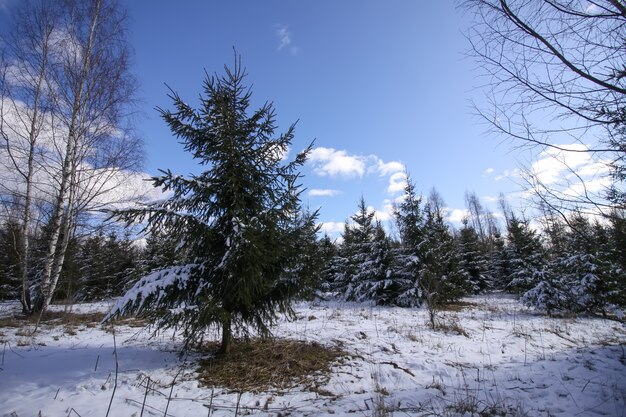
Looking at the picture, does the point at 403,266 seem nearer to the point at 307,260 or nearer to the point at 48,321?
the point at 307,260

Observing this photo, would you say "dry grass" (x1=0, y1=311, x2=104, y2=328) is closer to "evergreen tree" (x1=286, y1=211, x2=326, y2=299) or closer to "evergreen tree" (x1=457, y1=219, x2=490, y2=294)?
"evergreen tree" (x1=286, y1=211, x2=326, y2=299)

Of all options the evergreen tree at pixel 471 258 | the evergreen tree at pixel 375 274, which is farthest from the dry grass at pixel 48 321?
the evergreen tree at pixel 471 258

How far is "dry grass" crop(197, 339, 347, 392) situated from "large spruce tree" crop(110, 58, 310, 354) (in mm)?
415

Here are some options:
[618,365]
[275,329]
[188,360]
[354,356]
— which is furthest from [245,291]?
[618,365]

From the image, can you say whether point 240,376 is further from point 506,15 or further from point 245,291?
point 506,15

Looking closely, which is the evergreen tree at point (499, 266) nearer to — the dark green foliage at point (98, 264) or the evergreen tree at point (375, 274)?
the evergreen tree at point (375, 274)

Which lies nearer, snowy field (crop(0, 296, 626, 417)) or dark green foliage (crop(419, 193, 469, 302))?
snowy field (crop(0, 296, 626, 417))

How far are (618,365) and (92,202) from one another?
48.4ft

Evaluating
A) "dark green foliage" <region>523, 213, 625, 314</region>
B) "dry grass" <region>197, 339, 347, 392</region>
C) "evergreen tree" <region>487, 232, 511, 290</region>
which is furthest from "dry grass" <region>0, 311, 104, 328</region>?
"evergreen tree" <region>487, 232, 511, 290</region>

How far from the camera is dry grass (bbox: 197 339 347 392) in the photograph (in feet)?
13.3

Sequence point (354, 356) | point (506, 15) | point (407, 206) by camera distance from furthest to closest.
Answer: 1. point (407, 206)
2. point (354, 356)
3. point (506, 15)

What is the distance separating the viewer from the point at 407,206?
1617 cm

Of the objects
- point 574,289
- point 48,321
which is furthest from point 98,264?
point 574,289

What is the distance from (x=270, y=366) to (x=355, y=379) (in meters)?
1.42
